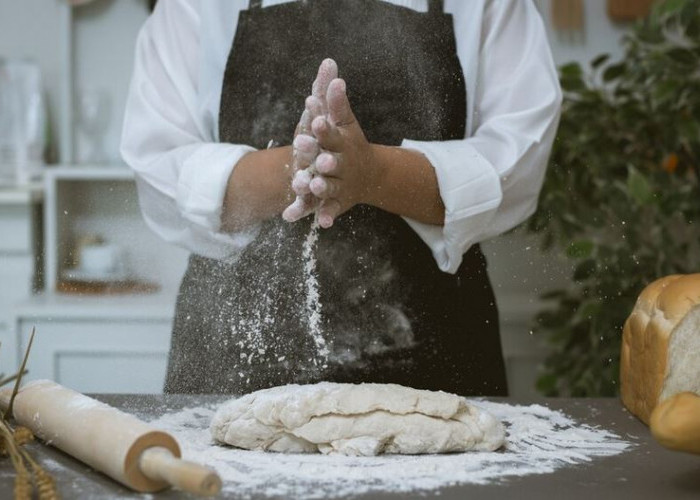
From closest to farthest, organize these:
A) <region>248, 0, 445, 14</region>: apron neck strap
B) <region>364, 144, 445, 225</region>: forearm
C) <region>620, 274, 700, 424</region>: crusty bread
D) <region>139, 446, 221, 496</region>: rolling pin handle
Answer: <region>139, 446, 221, 496</region>: rolling pin handle < <region>620, 274, 700, 424</region>: crusty bread < <region>364, 144, 445, 225</region>: forearm < <region>248, 0, 445, 14</region>: apron neck strap

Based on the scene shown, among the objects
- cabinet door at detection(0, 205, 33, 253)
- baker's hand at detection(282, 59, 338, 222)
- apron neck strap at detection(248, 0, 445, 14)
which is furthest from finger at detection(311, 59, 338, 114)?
cabinet door at detection(0, 205, 33, 253)

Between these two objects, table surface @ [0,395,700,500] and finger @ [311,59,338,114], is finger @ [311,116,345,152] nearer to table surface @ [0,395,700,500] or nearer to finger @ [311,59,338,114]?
finger @ [311,59,338,114]

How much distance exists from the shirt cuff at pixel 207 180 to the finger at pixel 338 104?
0.80 ft

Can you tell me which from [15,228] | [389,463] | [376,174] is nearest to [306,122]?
[376,174]

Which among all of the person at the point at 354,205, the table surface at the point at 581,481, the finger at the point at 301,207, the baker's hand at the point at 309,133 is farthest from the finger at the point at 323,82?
the table surface at the point at 581,481

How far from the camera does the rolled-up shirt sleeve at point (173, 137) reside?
4.39 feet

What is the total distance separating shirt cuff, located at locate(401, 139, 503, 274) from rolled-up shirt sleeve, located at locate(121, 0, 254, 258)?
0.80 ft

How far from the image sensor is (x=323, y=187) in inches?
44.0

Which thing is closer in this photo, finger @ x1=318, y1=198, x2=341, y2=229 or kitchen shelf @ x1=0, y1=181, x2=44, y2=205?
finger @ x1=318, y1=198, x2=341, y2=229

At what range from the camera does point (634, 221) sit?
5.77ft

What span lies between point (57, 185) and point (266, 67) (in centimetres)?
43

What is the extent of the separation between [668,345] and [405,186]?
14.7 inches

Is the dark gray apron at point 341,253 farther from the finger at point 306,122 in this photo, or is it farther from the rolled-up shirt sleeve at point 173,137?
the finger at point 306,122

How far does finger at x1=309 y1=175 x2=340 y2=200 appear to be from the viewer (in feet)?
3.65
